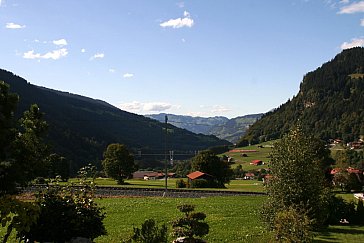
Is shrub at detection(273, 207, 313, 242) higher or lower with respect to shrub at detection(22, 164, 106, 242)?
lower

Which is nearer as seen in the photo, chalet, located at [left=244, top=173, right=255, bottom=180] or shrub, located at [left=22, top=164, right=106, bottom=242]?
shrub, located at [left=22, top=164, right=106, bottom=242]

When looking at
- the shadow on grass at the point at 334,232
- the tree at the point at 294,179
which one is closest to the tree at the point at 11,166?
the tree at the point at 294,179

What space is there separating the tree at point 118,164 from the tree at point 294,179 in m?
62.8

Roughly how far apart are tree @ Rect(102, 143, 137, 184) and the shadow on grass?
58.3 metres

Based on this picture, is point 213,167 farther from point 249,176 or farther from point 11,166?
point 11,166

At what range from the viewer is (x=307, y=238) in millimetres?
18266

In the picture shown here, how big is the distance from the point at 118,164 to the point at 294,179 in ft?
215

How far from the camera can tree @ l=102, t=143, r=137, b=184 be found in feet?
289

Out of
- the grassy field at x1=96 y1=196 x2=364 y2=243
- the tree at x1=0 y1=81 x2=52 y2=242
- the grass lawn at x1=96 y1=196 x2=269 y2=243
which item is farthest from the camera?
the grassy field at x1=96 y1=196 x2=364 y2=243

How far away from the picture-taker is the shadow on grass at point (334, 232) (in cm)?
2884

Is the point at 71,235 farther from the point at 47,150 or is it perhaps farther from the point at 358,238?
the point at 47,150

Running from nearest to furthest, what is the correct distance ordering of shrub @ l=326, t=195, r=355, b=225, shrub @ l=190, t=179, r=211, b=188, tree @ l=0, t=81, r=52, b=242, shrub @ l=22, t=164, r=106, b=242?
tree @ l=0, t=81, r=52, b=242 → shrub @ l=22, t=164, r=106, b=242 → shrub @ l=326, t=195, r=355, b=225 → shrub @ l=190, t=179, r=211, b=188

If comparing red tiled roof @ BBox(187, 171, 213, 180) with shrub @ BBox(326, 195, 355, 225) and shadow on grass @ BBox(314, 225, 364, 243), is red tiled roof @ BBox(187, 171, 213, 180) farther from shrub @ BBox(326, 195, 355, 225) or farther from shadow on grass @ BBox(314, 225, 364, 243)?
shadow on grass @ BBox(314, 225, 364, 243)

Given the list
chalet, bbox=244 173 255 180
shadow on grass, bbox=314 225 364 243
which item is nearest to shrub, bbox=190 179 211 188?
shadow on grass, bbox=314 225 364 243
